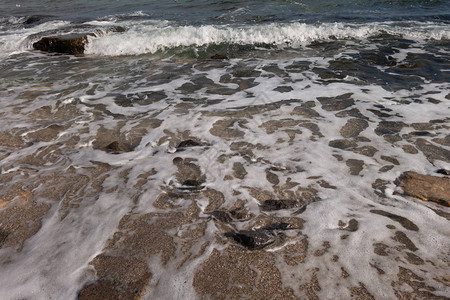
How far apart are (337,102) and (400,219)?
106 inches

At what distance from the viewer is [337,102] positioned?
4.88m

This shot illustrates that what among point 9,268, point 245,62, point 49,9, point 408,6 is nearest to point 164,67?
point 245,62

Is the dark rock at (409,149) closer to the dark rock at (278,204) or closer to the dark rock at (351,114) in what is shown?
the dark rock at (351,114)

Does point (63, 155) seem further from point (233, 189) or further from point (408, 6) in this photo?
point (408, 6)

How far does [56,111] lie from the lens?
4836mm

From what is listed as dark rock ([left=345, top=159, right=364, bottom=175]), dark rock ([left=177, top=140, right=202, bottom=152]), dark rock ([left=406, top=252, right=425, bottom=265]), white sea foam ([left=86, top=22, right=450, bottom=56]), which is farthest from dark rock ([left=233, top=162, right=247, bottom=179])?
white sea foam ([left=86, top=22, right=450, bottom=56])

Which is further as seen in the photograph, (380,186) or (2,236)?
(380,186)

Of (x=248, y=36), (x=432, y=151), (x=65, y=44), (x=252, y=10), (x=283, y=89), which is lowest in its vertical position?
(x=432, y=151)

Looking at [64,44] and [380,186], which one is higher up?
[64,44]

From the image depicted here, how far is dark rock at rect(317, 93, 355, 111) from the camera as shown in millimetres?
4707

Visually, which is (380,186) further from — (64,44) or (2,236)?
(64,44)

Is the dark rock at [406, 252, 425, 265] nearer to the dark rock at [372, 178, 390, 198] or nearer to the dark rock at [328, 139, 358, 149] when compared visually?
the dark rock at [372, 178, 390, 198]

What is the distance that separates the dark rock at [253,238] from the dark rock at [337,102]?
9.24 ft

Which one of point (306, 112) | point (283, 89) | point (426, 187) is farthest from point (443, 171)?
point (283, 89)
